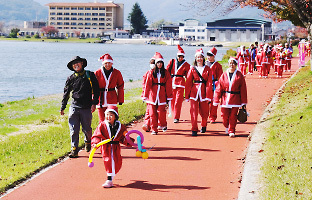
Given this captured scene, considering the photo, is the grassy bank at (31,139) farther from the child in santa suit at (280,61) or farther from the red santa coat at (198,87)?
the child in santa suit at (280,61)

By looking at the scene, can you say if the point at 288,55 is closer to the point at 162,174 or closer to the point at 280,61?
the point at 280,61

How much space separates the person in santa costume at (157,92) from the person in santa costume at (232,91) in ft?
4.33

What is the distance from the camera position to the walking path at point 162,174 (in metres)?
8.02

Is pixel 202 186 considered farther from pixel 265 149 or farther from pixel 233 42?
pixel 233 42

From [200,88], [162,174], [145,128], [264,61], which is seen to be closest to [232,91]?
[200,88]

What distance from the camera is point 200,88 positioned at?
13.1 meters

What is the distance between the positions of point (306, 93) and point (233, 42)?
16246cm

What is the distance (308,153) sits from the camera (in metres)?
9.14

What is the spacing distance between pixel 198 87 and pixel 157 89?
100cm

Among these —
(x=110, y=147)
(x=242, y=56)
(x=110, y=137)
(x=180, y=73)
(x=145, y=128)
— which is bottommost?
(x=145, y=128)

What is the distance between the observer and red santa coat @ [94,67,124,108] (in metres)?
11.6

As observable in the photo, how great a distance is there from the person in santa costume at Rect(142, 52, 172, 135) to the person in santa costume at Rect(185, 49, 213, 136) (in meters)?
0.52

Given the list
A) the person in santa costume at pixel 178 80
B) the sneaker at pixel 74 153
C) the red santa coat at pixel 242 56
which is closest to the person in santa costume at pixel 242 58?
the red santa coat at pixel 242 56

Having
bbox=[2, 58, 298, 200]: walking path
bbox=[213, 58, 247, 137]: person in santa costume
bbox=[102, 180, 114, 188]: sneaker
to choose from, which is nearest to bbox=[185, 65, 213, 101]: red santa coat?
bbox=[213, 58, 247, 137]: person in santa costume
